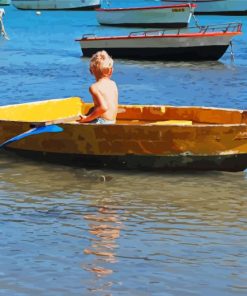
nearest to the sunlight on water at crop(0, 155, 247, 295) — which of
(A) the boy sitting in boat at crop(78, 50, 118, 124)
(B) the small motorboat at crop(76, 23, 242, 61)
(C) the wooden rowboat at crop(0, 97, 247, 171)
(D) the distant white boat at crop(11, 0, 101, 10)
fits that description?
(C) the wooden rowboat at crop(0, 97, 247, 171)

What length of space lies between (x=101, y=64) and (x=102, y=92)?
355 mm

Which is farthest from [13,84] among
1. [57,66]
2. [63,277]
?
[63,277]

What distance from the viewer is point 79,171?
10.4 m

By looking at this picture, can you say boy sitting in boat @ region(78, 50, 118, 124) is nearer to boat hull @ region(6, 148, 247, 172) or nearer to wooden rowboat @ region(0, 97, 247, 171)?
wooden rowboat @ region(0, 97, 247, 171)

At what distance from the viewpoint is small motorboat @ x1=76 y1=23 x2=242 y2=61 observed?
91.3 feet

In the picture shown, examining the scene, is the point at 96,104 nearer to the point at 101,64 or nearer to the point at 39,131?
the point at 101,64

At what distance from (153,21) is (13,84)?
89.3 ft

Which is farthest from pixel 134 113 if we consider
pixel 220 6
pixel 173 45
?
pixel 220 6

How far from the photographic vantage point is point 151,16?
47.4 metres

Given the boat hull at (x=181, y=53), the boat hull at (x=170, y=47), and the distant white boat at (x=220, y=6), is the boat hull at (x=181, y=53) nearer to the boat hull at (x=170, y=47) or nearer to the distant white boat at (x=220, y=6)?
the boat hull at (x=170, y=47)

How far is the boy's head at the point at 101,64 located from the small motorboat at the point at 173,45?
58.9 ft

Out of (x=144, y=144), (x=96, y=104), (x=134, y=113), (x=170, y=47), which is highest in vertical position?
(x=96, y=104)

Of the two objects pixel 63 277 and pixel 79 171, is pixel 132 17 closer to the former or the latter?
pixel 79 171

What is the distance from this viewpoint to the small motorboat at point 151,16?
151ft
